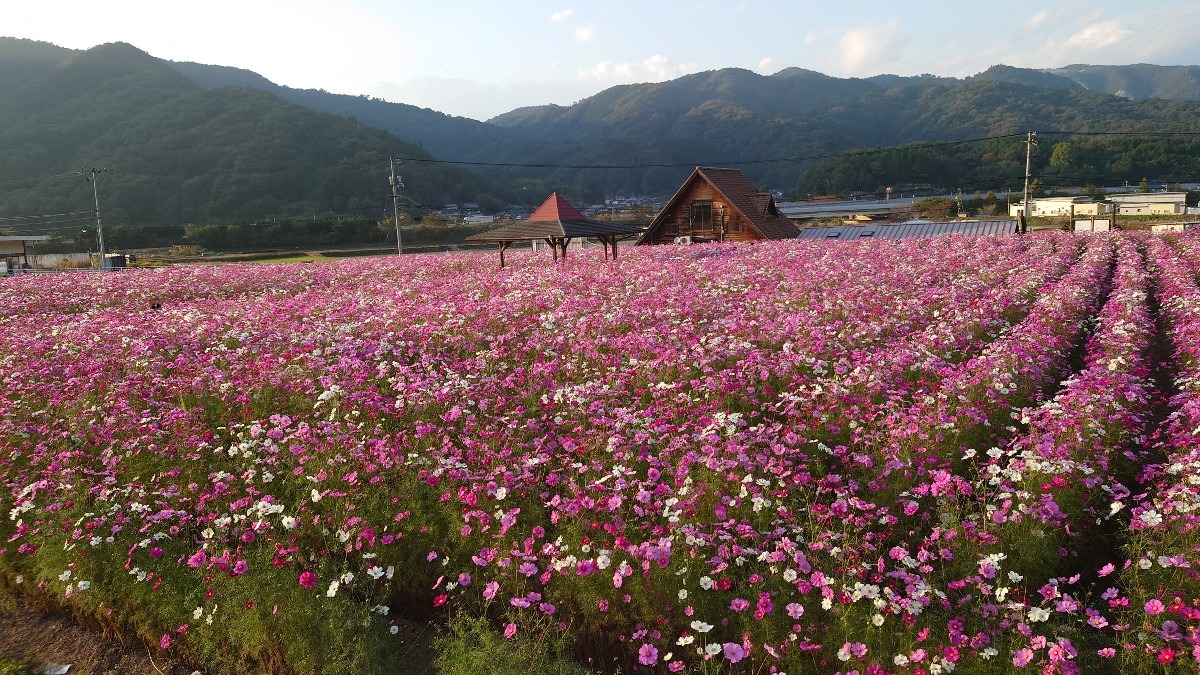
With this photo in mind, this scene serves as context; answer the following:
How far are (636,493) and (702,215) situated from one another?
3857cm

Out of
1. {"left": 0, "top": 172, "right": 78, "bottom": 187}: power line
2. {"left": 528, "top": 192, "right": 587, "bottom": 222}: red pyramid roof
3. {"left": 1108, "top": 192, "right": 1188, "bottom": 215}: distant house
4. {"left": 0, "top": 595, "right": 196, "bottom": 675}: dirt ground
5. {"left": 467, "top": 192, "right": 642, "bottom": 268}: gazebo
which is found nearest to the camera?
{"left": 0, "top": 595, "right": 196, "bottom": 675}: dirt ground

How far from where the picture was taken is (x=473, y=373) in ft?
31.2

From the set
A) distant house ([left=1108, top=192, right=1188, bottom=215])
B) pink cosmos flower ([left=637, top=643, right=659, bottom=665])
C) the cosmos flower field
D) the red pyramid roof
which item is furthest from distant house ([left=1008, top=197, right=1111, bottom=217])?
pink cosmos flower ([left=637, top=643, right=659, bottom=665])

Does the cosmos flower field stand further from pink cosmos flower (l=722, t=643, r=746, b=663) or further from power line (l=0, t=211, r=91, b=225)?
power line (l=0, t=211, r=91, b=225)

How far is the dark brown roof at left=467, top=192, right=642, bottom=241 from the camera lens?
2630 centimetres

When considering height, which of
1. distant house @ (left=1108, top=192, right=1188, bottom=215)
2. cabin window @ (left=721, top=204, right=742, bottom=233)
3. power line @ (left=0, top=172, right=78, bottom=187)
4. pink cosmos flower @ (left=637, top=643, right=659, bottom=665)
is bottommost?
pink cosmos flower @ (left=637, top=643, right=659, bottom=665)

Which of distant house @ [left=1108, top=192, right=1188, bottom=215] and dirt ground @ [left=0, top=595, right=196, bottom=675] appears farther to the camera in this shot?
distant house @ [left=1108, top=192, right=1188, bottom=215]

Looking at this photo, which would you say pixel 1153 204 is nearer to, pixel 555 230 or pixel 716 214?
pixel 716 214

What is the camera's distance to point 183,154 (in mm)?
109750

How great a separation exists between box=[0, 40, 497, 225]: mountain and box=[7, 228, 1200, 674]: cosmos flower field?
95.5 meters

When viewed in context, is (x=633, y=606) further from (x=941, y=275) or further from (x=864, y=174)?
(x=864, y=174)

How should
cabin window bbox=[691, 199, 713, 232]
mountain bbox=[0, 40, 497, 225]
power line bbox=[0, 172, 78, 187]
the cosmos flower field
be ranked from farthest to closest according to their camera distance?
1. mountain bbox=[0, 40, 497, 225]
2. power line bbox=[0, 172, 78, 187]
3. cabin window bbox=[691, 199, 713, 232]
4. the cosmos flower field

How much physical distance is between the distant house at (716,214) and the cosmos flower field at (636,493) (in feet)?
98.4

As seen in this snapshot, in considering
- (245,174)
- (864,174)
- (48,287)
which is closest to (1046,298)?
(48,287)
